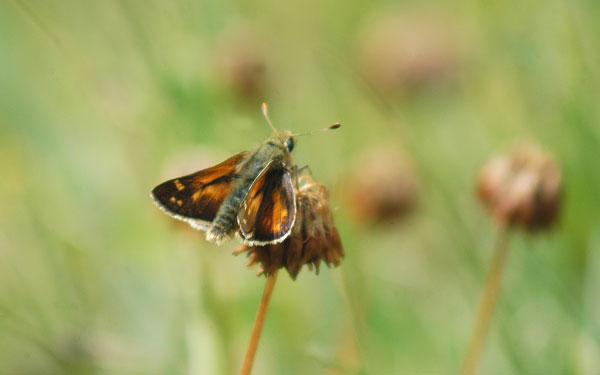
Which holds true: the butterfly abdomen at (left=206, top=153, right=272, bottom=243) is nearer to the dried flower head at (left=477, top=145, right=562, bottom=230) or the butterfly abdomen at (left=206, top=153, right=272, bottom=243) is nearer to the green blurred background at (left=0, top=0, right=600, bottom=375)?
the green blurred background at (left=0, top=0, right=600, bottom=375)

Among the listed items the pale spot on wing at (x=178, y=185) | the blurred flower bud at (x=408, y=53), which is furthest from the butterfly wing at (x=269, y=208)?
the blurred flower bud at (x=408, y=53)

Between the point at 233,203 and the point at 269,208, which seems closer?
the point at 269,208

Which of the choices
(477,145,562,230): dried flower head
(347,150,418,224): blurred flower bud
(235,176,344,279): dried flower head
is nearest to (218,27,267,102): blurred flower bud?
(347,150,418,224): blurred flower bud

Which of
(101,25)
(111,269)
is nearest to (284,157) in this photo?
(111,269)

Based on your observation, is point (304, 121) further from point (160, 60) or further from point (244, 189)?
point (244, 189)

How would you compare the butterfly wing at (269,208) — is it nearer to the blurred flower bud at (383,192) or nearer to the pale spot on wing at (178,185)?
the pale spot on wing at (178,185)

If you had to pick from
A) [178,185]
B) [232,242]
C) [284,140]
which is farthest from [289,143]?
[232,242]

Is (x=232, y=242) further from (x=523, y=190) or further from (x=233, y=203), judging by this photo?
(x=233, y=203)
